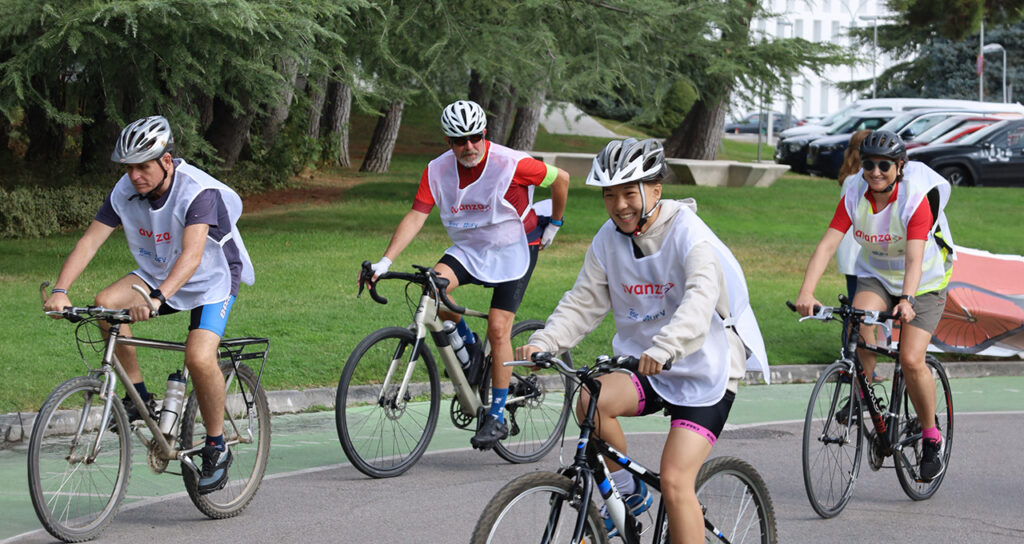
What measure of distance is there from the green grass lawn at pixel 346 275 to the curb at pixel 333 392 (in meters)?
0.23

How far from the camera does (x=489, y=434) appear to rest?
7.19 metres

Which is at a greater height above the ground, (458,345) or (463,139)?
(463,139)

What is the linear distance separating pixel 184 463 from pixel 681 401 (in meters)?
2.52

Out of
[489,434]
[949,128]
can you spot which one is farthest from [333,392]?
[949,128]

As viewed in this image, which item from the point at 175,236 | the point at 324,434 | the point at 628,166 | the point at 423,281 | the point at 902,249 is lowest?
the point at 324,434

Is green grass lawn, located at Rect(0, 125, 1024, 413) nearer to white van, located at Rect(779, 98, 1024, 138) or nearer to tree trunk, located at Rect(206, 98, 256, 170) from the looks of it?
tree trunk, located at Rect(206, 98, 256, 170)

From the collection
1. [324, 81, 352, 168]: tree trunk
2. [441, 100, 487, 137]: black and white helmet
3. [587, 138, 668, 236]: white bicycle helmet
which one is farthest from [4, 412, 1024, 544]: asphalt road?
[324, 81, 352, 168]: tree trunk

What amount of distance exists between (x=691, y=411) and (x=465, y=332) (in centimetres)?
297

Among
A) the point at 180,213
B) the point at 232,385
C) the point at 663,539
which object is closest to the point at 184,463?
the point at 232,385

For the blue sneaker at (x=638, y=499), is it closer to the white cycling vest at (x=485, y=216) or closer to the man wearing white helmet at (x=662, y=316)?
the man wearing white helmet at (x=662, y=316)

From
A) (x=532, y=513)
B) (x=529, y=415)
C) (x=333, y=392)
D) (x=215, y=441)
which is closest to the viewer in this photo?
(x=532, y=513)

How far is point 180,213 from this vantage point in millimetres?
5918

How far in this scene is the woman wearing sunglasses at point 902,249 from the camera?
6633 millimetres

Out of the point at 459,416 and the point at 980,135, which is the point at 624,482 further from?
the point at 980,135
